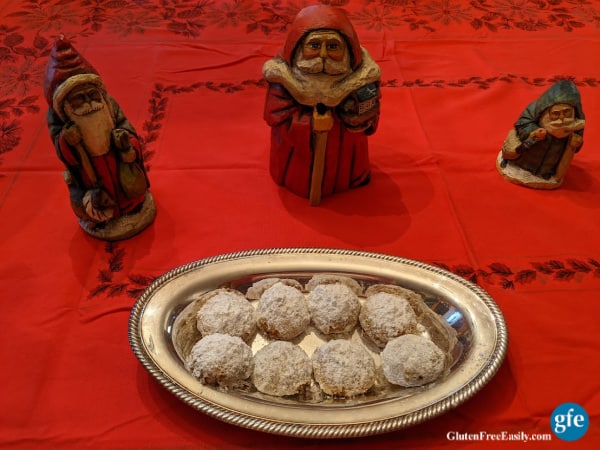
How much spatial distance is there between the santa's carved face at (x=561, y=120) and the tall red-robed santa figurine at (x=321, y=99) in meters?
0.58

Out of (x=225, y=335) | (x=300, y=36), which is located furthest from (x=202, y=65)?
(x=225, y=335)

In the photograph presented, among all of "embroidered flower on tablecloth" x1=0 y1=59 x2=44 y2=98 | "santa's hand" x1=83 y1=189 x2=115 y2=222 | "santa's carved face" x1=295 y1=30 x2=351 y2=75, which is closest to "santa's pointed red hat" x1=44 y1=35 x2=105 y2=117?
"santa's hand" x1=83 y1=189 x2=115 y2=222

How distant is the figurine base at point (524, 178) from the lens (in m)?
1.90

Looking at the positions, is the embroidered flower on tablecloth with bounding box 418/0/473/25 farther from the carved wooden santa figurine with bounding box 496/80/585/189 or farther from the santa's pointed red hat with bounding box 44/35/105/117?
the santa's pointed red hat with bounding box 44/35/105/117

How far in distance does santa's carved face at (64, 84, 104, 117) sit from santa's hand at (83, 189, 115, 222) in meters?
0.26

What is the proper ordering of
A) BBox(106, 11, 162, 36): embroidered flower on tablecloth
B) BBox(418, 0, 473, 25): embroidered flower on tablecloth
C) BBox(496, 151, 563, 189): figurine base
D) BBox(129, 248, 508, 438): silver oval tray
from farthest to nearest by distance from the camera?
1. BBox(418, 0, 473, 25): embroidered flower on tablecloth
2. BBox(106, 11, 162, 36): embroidered flower on tablecloth
3. BBox(496, 151, 563, 189): figurine base
4. BBox(129, 248, 508, 438): silver oval tray

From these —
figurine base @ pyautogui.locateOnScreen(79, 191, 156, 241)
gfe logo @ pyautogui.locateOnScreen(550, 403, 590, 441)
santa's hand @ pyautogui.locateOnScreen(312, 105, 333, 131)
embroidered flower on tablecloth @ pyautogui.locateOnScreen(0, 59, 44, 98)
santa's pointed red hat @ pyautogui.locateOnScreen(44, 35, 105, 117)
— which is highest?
santa's pointed red hat @ pyautogui.locateOnScreen(44, 35, 105, 117)

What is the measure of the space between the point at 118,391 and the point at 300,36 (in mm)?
1059

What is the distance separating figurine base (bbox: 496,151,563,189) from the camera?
→ 190 cm

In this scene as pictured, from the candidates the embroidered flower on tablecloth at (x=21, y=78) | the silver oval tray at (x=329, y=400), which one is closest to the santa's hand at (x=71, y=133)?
the silver oval tray at (x=329, y=400)

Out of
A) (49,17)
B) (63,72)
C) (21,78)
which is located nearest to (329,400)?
(63,72)

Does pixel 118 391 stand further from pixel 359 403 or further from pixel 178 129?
pixel 178 129

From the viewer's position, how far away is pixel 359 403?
1193 millimetres

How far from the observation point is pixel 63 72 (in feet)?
4.35
